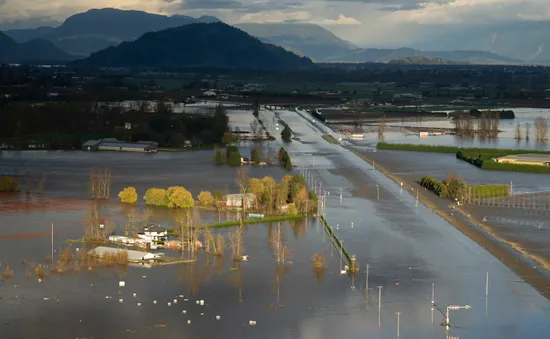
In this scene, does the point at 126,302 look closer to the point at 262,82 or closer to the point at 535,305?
the point at 535,305

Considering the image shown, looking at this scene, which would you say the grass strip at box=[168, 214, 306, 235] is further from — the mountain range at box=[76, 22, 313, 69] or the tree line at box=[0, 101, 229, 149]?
the mountain range at box=[76, 22, 313, 69]

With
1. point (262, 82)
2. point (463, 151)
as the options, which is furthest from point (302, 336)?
point (262, 82)

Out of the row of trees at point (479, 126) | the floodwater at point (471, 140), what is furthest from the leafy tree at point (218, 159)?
the row of trees at point (479, 126)

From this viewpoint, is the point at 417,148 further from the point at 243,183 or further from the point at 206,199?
the point at 206,199

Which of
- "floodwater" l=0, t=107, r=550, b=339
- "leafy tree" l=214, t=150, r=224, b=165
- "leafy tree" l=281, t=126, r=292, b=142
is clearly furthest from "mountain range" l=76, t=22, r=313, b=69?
"floodwater" l=0, t=107, r=550, b=339

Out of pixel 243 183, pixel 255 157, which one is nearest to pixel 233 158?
pixel 255 157

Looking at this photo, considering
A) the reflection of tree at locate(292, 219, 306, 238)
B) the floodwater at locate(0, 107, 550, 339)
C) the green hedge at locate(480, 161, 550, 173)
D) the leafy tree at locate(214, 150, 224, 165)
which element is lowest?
the floodwater at locate(0, 107, 550, 339)
